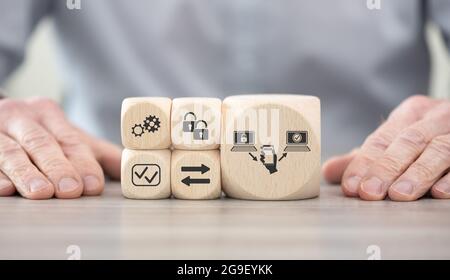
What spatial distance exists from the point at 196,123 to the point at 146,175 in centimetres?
13

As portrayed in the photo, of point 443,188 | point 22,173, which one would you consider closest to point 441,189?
point 443,188

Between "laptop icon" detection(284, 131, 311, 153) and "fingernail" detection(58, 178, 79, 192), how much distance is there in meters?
0.39

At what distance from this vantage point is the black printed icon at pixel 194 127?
3.20ft

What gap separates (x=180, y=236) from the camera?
69cm

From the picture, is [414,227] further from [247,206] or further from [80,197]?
[80,197]

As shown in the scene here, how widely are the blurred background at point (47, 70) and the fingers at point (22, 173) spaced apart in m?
0.98

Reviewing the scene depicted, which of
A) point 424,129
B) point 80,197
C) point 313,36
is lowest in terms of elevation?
point 80,197

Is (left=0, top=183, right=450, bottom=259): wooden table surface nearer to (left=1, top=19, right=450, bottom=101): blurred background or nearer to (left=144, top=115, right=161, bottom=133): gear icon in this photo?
(left=144, top=115, right=161, bottom=133): gear icon

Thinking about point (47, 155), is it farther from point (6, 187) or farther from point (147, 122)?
point (147, 122)

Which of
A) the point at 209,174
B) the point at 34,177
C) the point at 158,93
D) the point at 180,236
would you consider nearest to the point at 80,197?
the point at 34,177

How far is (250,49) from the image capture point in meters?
1.91

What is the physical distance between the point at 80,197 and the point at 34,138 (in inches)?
6.9

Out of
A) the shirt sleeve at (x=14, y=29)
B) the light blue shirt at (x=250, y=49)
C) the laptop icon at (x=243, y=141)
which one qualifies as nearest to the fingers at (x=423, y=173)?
the laptop icon at (x=243, y=141)

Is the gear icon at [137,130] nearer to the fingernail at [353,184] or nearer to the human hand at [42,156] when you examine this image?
the human hand at [42,156]
